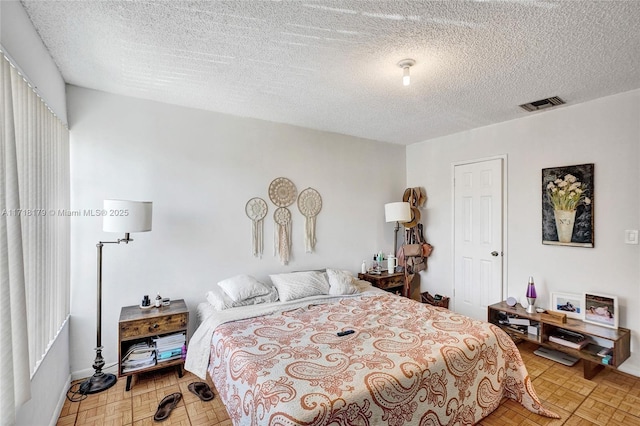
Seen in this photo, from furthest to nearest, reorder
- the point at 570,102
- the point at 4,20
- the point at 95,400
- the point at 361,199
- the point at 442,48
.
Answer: the point at 361,199 → the point at 570,102 → the point at 95,400 → the point at 442,48 → the point at 4,20

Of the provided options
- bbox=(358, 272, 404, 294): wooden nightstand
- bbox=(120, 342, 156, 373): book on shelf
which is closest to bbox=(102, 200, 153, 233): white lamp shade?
bbox=(120, 342, 156, 373): book on shelf

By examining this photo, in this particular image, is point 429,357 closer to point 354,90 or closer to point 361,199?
point 354,90

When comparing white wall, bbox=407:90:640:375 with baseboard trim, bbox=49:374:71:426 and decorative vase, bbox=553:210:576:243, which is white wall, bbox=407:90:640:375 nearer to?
decorative vase, bbox=553:210:576:243

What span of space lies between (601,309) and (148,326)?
400 centimetres

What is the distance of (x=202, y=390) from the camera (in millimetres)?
2379

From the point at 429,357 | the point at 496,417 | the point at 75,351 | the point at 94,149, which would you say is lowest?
the point at 496,417

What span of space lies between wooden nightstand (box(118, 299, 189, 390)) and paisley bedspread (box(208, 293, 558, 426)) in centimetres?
53

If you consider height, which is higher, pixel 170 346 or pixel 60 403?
pixel 170 346

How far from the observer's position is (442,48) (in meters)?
1.94

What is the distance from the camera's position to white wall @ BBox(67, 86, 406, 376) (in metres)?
2.60

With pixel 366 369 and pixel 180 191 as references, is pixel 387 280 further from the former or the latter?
pixel 180 191

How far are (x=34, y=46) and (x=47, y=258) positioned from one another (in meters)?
1.32

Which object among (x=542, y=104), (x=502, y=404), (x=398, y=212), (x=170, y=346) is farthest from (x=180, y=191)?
(x=542, y=104)

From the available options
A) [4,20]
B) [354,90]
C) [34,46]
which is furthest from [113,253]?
[354,90]
